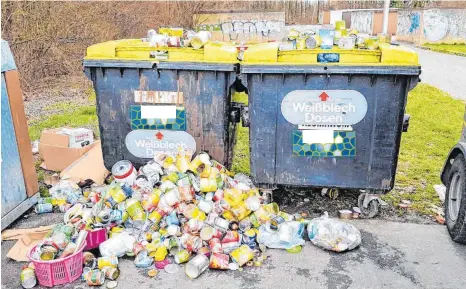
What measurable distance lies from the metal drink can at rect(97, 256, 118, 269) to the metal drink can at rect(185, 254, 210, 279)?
518mm

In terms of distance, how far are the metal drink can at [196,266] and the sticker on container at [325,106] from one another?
1403 mm

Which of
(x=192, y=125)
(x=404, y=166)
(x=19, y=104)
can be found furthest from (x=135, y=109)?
(x=404, y=166)

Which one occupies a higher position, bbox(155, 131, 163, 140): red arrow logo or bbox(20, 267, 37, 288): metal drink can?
bbox(155, 131, 163, 140): red arrow logo

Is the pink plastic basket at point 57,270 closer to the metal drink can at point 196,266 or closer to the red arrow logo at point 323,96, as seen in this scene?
the metal drink can at point 196,266

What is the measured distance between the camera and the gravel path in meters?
10.4

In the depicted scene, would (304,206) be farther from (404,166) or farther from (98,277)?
(98,277)

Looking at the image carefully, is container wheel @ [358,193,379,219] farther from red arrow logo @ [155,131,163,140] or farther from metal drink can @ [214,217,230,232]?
red arrow logo @ [155,131,163,140]

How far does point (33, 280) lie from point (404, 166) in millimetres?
4113

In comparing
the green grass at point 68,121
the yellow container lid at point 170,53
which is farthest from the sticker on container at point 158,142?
the green grass at point 68,121

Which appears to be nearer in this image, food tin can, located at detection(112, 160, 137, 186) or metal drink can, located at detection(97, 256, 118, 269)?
metal drink can, located at detection(97, 256, 118, 269)

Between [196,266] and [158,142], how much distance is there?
4.61ft

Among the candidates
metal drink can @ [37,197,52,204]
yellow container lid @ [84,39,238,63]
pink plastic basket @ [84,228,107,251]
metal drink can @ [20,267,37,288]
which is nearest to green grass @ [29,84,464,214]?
yellow container lid @ [84,39,238,63]

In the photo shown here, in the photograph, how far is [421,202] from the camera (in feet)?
14.4

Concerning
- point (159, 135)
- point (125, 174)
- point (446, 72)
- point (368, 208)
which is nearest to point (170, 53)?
point (159, 135)
